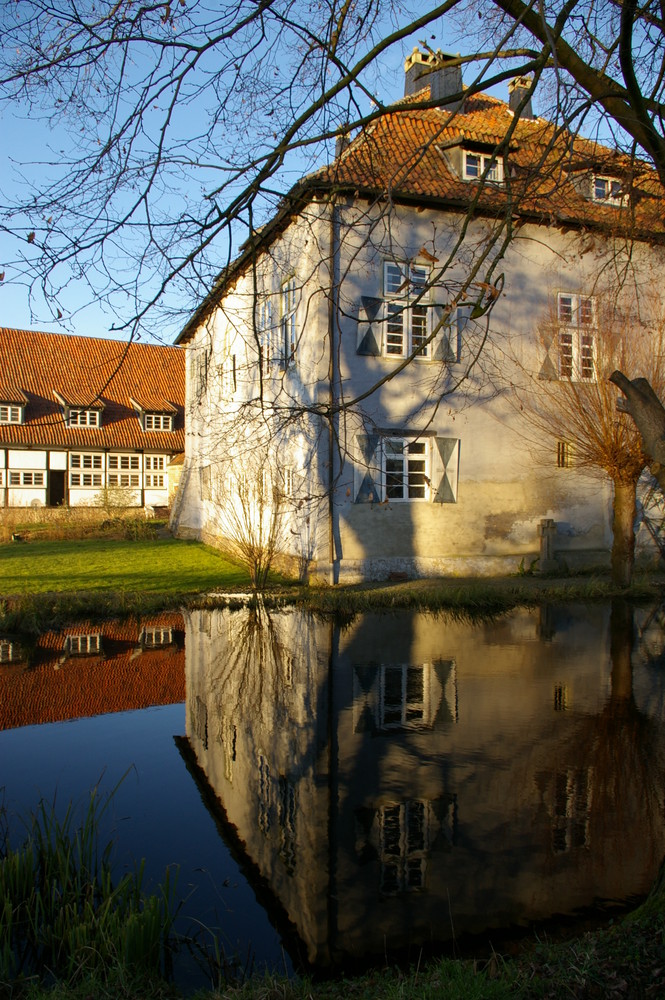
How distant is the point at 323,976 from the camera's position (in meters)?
3.15

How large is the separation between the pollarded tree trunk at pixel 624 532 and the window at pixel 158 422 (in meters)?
24.9

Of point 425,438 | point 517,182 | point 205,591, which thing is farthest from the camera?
point 425,438

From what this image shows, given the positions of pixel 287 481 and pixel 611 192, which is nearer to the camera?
pixel 611 192

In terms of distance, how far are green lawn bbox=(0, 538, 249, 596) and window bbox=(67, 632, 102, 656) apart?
90.2 inches

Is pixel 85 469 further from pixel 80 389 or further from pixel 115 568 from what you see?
pixel 115 568

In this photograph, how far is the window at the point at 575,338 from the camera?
15.4 meters

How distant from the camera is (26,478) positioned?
3144cm

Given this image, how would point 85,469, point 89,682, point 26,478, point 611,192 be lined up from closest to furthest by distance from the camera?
point 611,192
point 89,682
point 26,478
point 85,469

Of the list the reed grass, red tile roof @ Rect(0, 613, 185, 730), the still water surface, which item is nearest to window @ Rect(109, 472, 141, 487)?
red tile roof @ Rect(0, 613, 185, 730)

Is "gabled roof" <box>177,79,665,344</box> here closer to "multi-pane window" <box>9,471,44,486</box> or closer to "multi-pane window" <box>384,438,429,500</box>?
"multi-pane window" <box>384,438,429,500</box>

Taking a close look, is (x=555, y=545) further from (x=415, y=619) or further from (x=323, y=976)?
(x=323, y=976)

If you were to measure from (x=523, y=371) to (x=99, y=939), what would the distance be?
1399 cm

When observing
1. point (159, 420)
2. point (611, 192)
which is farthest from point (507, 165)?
point (159, 420)

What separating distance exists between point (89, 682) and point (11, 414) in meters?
26.7
